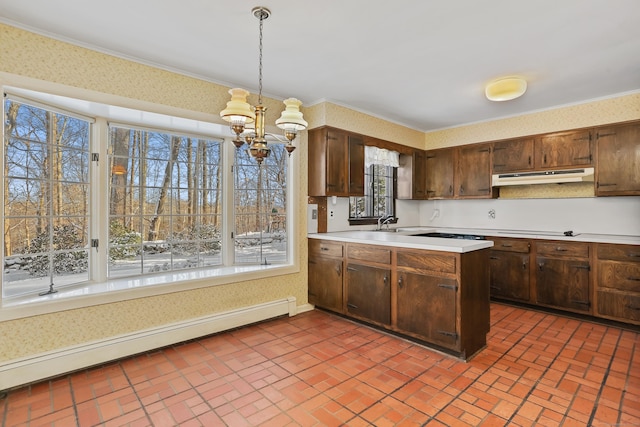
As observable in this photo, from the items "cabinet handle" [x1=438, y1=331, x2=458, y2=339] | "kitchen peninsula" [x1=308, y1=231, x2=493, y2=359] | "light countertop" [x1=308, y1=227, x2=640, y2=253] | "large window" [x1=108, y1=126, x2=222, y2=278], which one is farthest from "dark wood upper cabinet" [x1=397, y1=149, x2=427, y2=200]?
"large window" [x1=108, y1=126, x2=222, y2=278]

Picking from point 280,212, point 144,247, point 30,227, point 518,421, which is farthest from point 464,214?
point 30,227

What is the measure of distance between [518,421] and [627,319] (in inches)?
94.4

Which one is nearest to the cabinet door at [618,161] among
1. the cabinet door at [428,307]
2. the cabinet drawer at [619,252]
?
the cabinet drawer at [619,252]

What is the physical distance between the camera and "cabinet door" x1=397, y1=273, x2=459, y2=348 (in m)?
2.68

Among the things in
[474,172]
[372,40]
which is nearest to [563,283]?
[474,172]

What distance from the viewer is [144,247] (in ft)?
10.2

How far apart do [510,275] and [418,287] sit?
186cm

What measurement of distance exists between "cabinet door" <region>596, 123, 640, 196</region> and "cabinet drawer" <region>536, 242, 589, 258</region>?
68 centimetres

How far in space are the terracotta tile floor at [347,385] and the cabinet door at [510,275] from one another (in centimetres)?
83

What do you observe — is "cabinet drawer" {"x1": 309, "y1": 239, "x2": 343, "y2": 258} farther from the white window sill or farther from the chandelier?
the chandelier

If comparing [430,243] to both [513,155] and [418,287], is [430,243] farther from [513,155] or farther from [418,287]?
[513,155]

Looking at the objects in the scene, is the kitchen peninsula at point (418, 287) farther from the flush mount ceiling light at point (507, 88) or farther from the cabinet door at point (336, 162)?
the flush mount ceiling light at point (507, 88)

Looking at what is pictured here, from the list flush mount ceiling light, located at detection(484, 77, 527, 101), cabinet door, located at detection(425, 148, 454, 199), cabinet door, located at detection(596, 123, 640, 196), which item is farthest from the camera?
cabinet door, located at detection(425, 148, 454, 199)

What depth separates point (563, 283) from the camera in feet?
12.0
